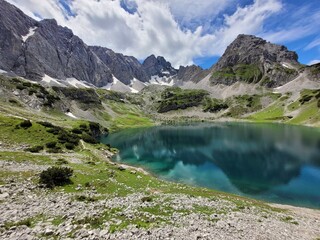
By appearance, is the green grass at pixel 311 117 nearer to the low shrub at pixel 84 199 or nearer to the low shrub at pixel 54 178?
the low shrub at pixel 54 178

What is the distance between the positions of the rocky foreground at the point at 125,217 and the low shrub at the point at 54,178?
111 cm

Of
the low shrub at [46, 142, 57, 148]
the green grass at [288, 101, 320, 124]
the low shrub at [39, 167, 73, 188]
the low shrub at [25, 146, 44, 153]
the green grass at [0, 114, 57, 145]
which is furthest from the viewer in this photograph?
the green grass at [288, 101, 320, 124]

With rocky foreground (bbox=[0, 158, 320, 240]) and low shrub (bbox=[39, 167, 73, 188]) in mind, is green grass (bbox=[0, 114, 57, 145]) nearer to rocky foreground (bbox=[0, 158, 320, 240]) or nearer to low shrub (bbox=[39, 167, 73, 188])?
rocky foreground (bbox=[0, 158, 320, 240])

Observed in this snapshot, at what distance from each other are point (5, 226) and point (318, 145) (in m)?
107

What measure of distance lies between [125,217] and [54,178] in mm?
11897

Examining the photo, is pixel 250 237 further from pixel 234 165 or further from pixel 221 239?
pixel 234 165

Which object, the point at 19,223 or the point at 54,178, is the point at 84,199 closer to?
the point at 54,178

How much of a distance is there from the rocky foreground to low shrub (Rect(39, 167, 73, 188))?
3.66 ft

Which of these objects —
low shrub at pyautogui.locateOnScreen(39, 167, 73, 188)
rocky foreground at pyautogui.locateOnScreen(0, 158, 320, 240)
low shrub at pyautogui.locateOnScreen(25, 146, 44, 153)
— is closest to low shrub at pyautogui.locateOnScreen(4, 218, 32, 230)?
rocky foreground at pyautogui.locateOnScreen(0, 158, 320, 240)

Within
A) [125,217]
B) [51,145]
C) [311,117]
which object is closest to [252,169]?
[125,217]

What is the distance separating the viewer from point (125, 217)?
2141cm

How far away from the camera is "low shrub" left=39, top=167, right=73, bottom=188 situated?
27.2 metres

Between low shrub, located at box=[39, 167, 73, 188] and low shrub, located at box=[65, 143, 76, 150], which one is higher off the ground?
low shrub, located at box=[65, 143, 76, 150]

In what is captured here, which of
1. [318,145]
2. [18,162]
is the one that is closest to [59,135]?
[18,162]
